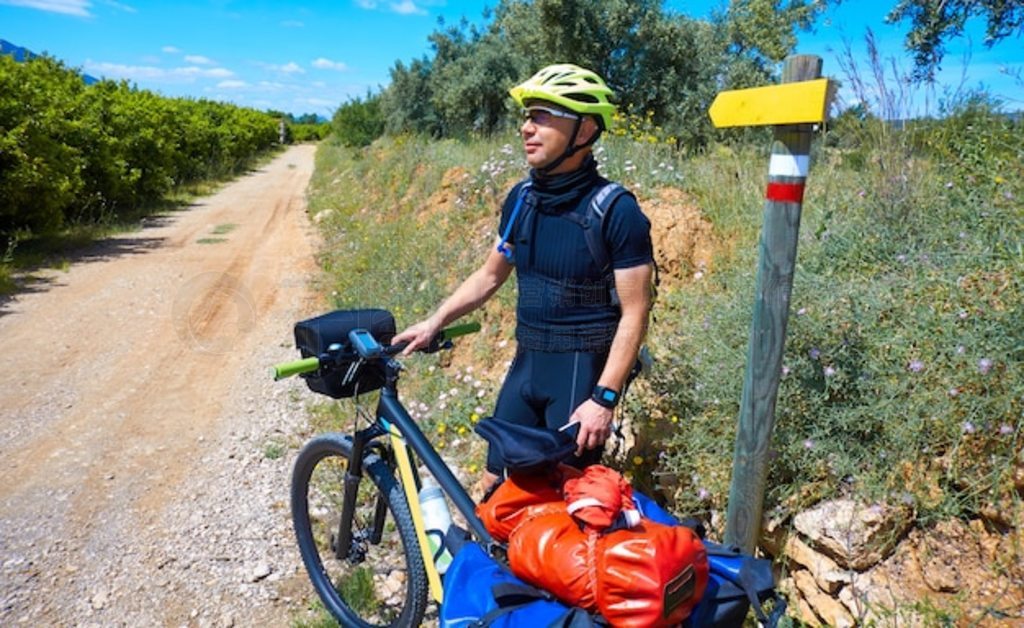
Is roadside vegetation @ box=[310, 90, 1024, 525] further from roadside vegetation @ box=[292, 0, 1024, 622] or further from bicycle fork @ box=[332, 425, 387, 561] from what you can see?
bicycle fork @ box=[332, 425, 387, 561]

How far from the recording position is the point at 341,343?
2.41 m

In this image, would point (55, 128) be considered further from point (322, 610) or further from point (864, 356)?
point (864, 356)

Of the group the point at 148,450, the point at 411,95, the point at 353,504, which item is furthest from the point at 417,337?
the point at 411,95

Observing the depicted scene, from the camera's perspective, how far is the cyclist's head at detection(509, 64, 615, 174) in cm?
210

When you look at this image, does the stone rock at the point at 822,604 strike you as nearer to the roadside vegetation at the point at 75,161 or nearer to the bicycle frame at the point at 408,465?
the bicycle frame at the point at 408,465

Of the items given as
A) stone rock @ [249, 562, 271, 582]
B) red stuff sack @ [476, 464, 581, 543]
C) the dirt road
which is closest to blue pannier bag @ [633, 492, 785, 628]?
red stuff sack @ [476, 464, 581, 543]

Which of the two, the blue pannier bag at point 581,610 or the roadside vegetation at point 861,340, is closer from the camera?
the blue pannier bag at point 581,610

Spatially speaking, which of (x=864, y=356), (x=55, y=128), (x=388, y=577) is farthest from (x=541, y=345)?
(x=55, y=128)

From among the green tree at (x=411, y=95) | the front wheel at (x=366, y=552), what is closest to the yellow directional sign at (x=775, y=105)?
the front wheel at (x=366, y=552)

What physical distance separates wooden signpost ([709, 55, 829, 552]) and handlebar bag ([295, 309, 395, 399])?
132 centimetres

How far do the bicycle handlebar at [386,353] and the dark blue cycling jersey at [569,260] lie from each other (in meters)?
0.28

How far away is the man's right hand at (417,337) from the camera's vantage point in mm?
2475

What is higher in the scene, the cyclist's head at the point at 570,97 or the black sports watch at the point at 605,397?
the cyclist's head at the point at 570,97

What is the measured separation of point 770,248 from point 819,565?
1.17 m
